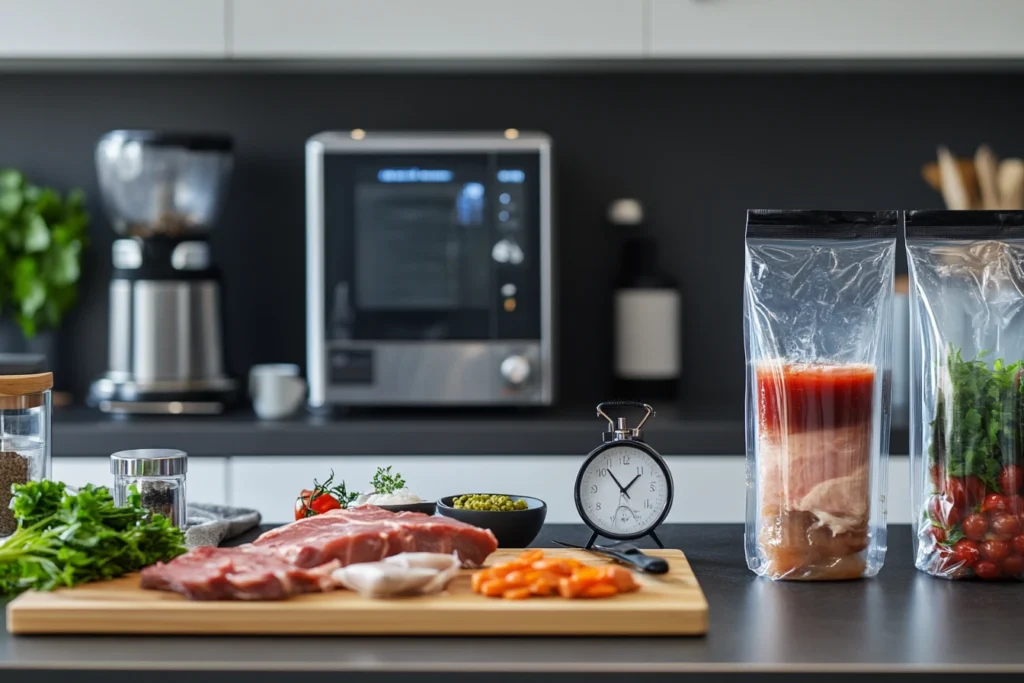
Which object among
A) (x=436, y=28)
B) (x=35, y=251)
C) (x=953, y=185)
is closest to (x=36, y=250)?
(x=35, y=251)

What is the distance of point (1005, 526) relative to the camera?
108 cm

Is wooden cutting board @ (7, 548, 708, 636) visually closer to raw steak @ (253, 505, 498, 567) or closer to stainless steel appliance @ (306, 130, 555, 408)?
raw steak @ (253, 505, 498, 567)

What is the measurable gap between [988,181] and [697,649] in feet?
5.73

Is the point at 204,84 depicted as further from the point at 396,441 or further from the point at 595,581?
the point at 595,581

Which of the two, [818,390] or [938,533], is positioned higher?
[818,390]

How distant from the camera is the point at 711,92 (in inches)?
100

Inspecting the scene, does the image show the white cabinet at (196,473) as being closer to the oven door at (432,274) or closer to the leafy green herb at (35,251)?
the oven door at (432,274)

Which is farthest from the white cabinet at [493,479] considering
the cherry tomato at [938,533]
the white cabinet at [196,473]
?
the cherry tomato at [938,533]

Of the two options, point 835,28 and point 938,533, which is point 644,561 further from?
point 835,28

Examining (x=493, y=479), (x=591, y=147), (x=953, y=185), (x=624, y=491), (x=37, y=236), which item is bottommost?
(x=493, y=479)

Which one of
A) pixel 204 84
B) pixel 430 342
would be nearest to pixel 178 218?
pixel 204 84

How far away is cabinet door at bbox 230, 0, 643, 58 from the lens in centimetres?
221

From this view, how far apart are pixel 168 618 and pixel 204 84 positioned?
1.86 metres

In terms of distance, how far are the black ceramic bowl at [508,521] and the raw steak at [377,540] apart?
0.25ft
